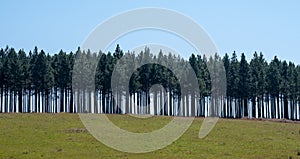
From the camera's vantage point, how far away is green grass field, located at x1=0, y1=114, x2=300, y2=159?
153ft

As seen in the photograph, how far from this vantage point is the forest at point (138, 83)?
346 ft

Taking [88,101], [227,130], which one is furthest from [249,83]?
[227,130]

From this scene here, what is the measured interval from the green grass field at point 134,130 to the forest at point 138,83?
27704 mm

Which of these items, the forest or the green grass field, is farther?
the forest

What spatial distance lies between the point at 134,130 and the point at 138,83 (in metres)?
41.8

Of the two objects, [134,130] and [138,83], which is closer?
[134,130]

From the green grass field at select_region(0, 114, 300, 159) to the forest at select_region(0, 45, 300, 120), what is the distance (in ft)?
90.9

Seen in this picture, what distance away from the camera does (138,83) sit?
105375 millimetres

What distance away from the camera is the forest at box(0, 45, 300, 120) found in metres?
105

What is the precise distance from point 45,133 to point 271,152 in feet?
87.5

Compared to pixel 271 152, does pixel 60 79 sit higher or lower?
higher

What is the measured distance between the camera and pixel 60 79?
351 ft

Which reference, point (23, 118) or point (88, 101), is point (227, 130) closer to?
point (23, 118)

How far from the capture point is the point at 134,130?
6400cm
